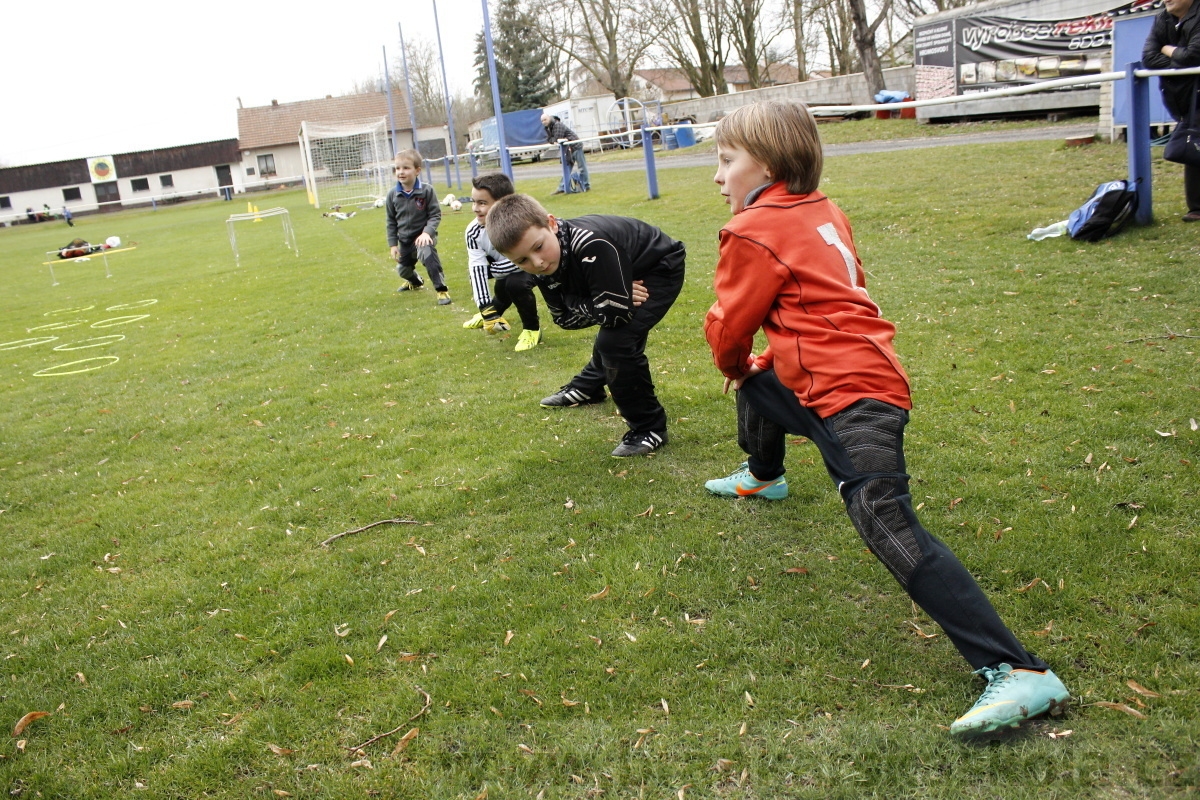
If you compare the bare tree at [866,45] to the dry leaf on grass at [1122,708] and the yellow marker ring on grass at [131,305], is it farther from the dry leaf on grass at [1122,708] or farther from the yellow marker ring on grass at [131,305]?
the dry leaf on grass at [1122,708]

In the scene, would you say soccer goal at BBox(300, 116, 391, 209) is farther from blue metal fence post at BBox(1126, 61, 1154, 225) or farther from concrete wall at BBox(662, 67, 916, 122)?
blue metal fence post at BBox(1126, 61, 1154, 225)

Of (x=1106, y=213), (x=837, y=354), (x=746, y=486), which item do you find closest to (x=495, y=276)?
(x=746, y=486)

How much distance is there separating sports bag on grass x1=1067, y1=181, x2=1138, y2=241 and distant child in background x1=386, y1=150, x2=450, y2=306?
22.9ft

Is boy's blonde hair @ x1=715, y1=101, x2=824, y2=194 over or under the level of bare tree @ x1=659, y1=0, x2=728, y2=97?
under

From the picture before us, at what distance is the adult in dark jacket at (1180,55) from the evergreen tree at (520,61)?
181 ft

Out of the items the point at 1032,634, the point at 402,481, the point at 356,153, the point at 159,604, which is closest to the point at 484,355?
the point at 402,481

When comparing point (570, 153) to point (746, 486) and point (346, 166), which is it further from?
point (746, 486)

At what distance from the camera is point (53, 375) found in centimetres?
925

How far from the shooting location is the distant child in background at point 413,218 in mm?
10438

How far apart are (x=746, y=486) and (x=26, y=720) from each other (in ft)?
10.3

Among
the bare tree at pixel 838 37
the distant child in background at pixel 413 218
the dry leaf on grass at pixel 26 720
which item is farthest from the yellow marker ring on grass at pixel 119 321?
the bare tree at pixel 838 37

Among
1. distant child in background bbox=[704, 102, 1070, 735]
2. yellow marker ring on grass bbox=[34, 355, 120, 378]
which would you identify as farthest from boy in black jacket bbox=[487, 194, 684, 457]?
yellow marker ring on grass bbox=[34, 355, 120, 378]

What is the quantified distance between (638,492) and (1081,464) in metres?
2.17

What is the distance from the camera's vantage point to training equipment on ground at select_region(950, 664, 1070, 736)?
2.47m
